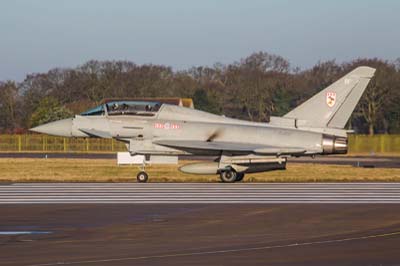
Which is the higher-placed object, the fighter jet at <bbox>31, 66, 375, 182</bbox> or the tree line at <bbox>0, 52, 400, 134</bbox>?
the tree line at <bbox>0, 52, 400, 134</bbox>

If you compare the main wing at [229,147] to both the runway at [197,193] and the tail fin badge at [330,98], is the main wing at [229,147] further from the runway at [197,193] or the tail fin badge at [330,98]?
the tail fin badge at [330,98]

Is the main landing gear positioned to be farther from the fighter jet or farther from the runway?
the runway

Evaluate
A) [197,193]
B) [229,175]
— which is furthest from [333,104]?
[197,193]

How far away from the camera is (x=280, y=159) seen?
26.9m

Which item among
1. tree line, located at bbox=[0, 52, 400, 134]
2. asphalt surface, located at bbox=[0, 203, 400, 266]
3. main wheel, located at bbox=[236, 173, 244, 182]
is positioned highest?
tree line, located at bbox=[0, 52, 400, 134]

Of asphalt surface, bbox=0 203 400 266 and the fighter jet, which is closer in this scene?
asphalt surface, bbox=0 203 400 266

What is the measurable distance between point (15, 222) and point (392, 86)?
212 ft

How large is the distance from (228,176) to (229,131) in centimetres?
146

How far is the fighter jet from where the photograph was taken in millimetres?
26734

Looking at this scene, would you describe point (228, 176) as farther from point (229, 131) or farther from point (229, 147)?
point (229, 131)

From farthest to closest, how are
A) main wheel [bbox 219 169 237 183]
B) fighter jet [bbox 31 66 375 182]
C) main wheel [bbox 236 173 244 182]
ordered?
main wheel [bbox 236 173 244 182] < main wheel [bbox 219 169 237 183] < fighter jet [bbox 31 66 375 182]

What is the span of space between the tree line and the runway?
150 ft

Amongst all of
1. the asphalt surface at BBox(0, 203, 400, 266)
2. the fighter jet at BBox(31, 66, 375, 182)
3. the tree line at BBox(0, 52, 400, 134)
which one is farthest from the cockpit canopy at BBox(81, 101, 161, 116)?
the tree line at BBox(0, 52, 400, 134)

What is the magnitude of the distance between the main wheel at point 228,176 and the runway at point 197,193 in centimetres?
111
